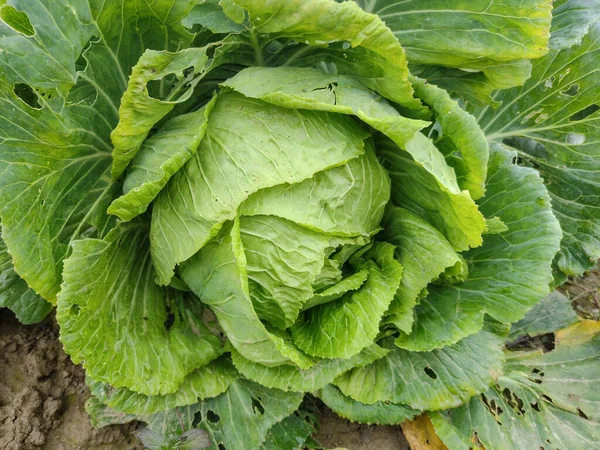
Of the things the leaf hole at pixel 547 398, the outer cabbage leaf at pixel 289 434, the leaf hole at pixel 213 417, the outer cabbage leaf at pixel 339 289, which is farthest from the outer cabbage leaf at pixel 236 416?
the leaf hole at pixel 547 398

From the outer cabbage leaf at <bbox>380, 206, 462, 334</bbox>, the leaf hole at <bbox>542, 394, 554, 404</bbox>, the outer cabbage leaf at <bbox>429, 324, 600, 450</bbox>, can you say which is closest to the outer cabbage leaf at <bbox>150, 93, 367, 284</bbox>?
the outer cabbage leaf at <bbox>380, 206, 462, 334</bbox>

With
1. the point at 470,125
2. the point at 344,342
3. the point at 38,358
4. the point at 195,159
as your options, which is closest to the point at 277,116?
the point at 195,159

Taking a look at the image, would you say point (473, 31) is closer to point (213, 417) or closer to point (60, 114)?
point (60, 114)

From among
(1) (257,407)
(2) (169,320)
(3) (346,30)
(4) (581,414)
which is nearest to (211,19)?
(3) (346,30)

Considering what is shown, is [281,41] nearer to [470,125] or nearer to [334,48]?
[334,48]

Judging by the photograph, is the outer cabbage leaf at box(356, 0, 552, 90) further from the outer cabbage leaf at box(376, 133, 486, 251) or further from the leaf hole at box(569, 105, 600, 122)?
the leaf hole at box(569, 105, 600, 122)
